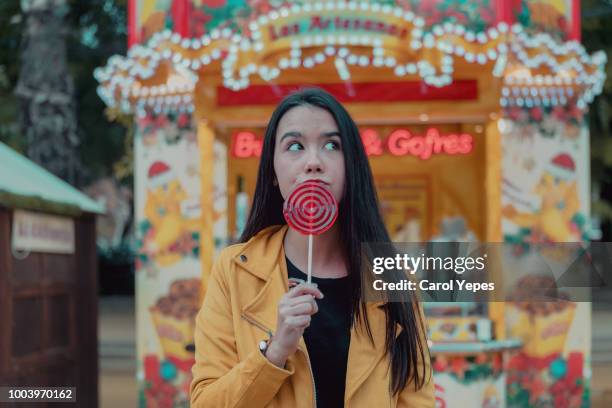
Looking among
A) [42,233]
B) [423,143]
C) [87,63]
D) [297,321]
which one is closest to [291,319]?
[297,321]

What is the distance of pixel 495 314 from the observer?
7477mm

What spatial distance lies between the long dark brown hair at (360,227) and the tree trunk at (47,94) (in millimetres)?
9187

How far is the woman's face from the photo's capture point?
2.24m

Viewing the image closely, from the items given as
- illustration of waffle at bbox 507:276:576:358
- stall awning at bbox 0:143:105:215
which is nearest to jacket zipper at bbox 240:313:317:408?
stall awning at bbox 0:143:105:215

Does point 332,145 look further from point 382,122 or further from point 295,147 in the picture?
point 382,122

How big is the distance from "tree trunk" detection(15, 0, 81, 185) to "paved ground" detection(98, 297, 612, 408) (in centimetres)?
279

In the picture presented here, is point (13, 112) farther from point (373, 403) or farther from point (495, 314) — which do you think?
point (373, 403)

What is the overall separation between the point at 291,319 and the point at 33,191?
371 cm

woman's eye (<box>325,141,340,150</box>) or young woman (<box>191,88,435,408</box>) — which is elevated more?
woman's eye (<box>325,141,340,150</box>)

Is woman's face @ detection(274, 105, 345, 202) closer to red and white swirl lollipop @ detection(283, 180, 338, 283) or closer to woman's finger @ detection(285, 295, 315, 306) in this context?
red and white swirl lollipop @ detection(283, 180, 338, 283)

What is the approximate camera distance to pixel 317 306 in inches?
83.4

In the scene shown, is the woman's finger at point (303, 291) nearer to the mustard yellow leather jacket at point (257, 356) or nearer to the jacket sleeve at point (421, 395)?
the mustard yellow leather jacket at point (257, 356)

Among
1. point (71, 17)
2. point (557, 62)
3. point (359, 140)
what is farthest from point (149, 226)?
point (71, 17)

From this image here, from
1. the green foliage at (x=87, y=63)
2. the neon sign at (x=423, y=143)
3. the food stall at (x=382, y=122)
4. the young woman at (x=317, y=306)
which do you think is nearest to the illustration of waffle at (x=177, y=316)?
the food stall at (x=382, y=122)
